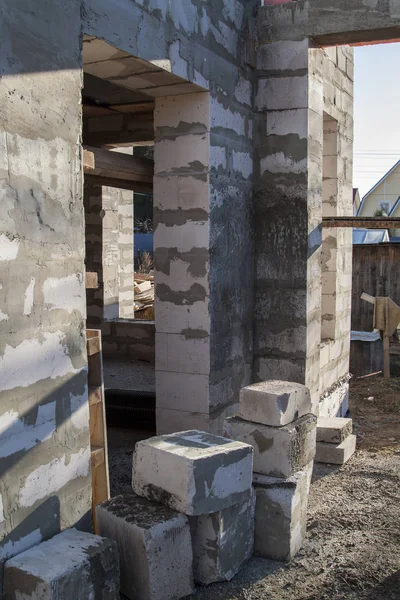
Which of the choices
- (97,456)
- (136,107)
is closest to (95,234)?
(136,107)

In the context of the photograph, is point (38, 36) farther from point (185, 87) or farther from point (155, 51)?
point (185, 87)

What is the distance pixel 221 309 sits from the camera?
17.9 ft

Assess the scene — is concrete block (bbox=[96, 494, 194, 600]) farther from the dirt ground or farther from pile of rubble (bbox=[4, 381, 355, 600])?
the dirt ground

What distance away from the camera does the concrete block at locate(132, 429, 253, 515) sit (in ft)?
11.7

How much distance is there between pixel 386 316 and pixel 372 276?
203cm

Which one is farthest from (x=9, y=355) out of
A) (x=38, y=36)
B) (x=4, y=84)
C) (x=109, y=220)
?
(x=109, y=220)

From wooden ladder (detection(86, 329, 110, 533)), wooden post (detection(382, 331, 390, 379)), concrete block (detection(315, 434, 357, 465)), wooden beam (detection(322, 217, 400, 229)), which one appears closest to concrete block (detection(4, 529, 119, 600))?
wooden ladder (detection(86, 329, 110, 533))

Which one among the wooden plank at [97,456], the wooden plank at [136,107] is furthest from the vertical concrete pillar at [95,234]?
the wooden plank at [97,456]

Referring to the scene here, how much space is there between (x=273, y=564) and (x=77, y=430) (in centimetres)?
149

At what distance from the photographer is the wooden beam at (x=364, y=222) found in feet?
21.4

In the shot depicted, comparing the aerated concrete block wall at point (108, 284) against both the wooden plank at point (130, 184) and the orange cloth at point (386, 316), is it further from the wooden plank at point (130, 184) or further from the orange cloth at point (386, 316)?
the orange cloth at point (386, 316)

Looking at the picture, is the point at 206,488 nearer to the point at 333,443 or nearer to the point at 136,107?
the point at 333,443

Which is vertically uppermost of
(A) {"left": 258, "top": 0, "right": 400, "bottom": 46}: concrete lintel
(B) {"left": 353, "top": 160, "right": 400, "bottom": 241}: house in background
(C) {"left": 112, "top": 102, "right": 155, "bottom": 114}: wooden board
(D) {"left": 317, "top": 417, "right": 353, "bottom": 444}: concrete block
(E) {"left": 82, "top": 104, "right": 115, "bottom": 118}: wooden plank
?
(B) {"left": 353, "top": 160, "right": 400, "bottom": 241}: house in background

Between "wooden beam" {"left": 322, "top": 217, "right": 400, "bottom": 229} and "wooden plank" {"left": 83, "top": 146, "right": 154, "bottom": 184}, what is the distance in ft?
6.64
